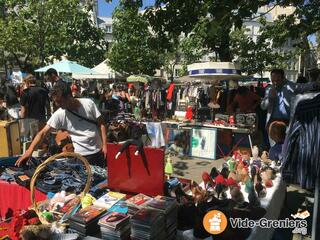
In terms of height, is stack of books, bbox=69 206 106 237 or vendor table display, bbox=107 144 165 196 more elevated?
vendor table display, bbox=107 144 165 196

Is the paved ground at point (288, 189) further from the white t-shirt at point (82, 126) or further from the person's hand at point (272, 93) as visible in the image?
the white t-shirt at point (82, 126)

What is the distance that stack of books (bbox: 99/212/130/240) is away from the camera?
2.18m

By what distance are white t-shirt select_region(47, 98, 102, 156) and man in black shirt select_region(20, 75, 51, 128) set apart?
3.70 metres

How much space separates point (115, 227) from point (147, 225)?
0.20m

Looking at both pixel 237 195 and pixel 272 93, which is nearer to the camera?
pixel 237 195

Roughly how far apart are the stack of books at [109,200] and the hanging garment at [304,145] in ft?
4.25

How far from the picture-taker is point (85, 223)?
7.41ft

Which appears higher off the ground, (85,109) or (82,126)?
(85,109)

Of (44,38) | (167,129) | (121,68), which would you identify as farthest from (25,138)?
(121,68)

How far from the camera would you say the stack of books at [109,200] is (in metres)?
2.53

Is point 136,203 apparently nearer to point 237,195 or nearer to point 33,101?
point 237,195

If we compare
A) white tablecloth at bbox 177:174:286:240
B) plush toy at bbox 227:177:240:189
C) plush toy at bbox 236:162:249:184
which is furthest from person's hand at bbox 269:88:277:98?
plush toy at bbox 227:177:240:189

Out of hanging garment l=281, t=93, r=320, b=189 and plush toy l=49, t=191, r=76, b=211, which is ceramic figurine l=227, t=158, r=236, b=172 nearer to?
hanging garment l=281, t=93, r=320, b=189

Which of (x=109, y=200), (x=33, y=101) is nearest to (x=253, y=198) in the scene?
(x=109, y=200)
